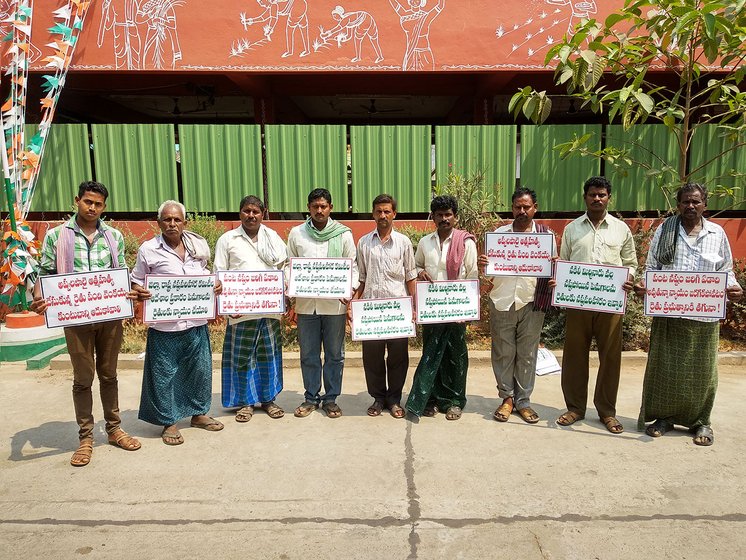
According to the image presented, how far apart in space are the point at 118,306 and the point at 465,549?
2.68 m

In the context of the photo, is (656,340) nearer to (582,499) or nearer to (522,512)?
(582,499)

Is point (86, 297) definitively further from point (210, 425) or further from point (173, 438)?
point (210, 425)

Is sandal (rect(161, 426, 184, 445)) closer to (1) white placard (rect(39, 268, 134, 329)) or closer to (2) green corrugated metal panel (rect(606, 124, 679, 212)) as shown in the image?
(1) white placard (rect(39, 268, 134, 329))

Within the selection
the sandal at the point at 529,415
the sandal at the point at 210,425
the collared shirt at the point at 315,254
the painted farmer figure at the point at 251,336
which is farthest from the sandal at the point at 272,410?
the sandal at the point at 529,415

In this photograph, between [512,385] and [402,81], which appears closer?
[512,385]

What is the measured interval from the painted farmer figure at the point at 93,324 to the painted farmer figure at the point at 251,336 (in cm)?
81

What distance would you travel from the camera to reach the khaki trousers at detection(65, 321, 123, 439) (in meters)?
3.54

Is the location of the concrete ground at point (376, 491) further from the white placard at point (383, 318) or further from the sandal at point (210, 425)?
the white placard at point (383, 318)

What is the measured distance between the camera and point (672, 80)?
8.09m

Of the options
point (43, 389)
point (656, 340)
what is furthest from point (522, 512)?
point (43, 389)

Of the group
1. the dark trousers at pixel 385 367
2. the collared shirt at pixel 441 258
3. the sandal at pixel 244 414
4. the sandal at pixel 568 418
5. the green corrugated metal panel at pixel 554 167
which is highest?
the green corrugated metal panel at pixel 554 167

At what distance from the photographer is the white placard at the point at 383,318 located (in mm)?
4074

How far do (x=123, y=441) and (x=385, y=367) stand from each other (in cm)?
208

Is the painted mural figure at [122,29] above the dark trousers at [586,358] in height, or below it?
above
